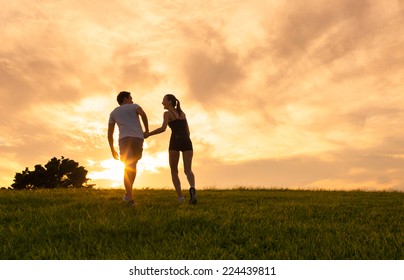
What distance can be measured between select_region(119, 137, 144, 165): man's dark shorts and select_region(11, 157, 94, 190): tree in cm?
3150

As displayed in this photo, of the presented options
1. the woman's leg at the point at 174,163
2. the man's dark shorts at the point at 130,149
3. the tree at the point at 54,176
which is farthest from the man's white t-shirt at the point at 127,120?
the tree at the point at 54,176

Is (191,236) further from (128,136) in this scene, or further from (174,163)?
(174,163)

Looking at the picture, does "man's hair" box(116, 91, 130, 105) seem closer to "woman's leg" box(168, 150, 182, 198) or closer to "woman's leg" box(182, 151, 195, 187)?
→ "woman's leg" box(168, 150, 182, 198)

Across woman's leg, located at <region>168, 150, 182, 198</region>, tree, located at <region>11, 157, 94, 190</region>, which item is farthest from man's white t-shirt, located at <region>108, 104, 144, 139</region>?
tree, located at <region>11, 157, 94, 190</region>

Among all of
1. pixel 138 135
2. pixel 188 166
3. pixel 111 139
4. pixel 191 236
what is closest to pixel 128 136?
pixel 138 135

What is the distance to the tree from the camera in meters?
41.1

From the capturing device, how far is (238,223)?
814cm

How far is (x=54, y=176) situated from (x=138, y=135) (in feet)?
111

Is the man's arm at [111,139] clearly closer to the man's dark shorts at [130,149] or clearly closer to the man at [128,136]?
the man at [128,136]

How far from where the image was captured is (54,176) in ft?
138
